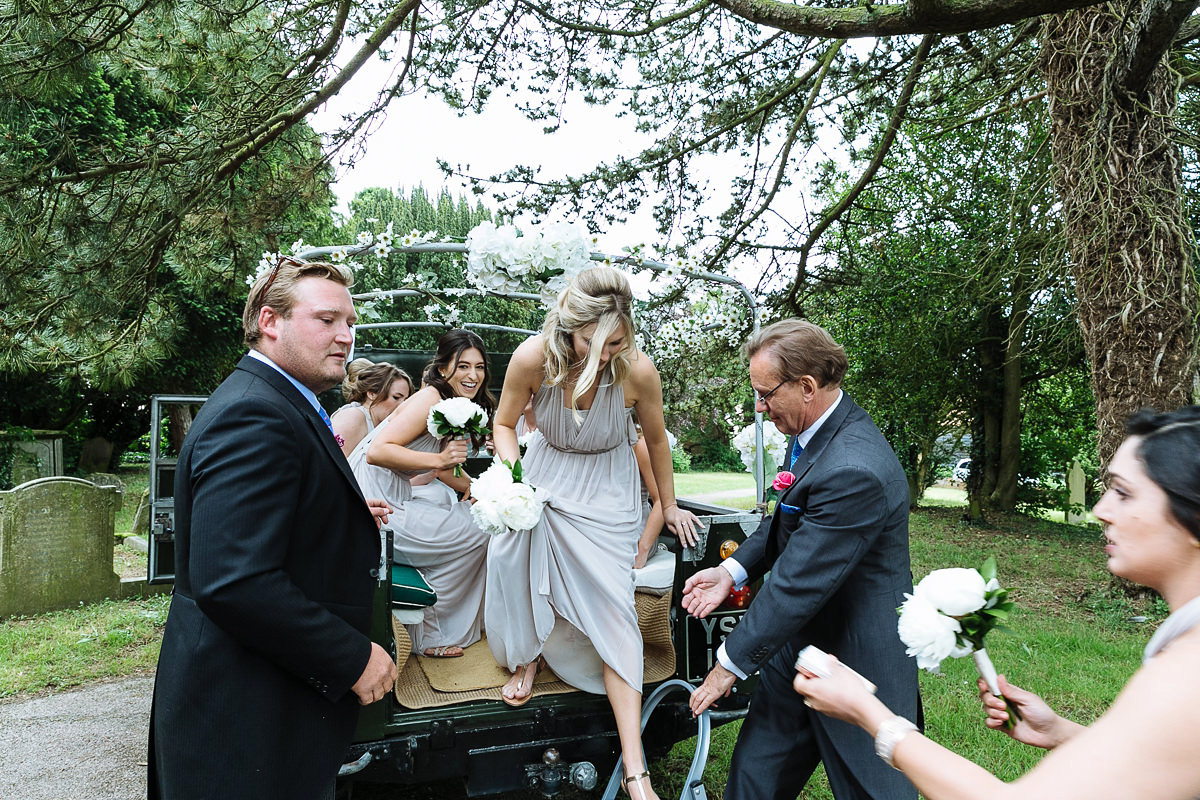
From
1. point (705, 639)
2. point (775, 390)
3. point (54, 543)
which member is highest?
point (775, 390)

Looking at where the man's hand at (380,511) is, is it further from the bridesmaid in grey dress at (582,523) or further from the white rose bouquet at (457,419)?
the bridesmaid in grey dress at (582,523)

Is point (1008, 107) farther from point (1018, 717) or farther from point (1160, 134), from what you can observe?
point (1018, 717)

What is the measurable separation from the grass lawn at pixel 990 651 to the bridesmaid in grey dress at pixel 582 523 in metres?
1.23

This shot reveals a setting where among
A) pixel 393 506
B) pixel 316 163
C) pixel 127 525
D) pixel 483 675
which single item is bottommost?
pixel 127 525

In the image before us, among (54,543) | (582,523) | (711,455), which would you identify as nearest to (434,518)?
(582,523)

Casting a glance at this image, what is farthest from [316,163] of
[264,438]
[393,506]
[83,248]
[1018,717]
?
[1018,717]

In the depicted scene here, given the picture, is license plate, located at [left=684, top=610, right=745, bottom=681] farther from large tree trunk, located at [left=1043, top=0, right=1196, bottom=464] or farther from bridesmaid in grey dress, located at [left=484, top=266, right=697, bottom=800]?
large tree trunk, located at [left=1043, top=0, right=1196, bottom=464]

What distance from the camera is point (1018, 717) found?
1893 millimetres

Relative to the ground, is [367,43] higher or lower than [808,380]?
higher

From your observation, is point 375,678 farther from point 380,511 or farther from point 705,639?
point 705,639

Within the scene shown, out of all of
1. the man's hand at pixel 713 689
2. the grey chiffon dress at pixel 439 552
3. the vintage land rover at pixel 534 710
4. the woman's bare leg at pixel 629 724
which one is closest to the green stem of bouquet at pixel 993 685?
the man's hand at pixel 713 689

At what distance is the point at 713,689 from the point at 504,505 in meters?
1.09

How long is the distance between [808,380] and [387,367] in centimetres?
352

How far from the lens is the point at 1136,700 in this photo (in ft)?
3.92
